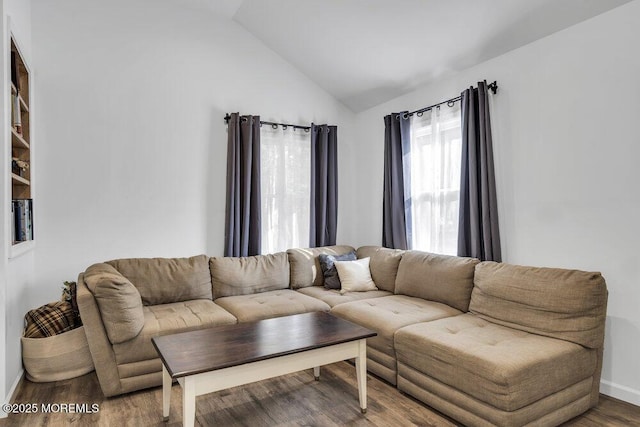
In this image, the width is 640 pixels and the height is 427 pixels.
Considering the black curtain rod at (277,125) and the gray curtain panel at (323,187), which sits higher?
the black curtain rod at (277,125)

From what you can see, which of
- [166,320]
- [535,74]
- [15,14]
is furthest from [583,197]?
[15,14]

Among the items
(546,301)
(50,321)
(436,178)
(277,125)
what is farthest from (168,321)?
(436,178)

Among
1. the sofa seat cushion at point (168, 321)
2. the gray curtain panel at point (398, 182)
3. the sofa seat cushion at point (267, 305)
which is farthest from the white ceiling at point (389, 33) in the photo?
the sofa seat cushion at point (168, 321)

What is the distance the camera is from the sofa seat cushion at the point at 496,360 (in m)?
1.91

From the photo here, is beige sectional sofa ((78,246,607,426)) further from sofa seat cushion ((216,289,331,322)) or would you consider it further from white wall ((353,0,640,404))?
white wall ((353,0,640,404))

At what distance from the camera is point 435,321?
263 cm

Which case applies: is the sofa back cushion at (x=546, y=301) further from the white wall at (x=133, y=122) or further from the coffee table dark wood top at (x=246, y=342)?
the white wall at (x=133, y=122)

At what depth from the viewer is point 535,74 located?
2893mm

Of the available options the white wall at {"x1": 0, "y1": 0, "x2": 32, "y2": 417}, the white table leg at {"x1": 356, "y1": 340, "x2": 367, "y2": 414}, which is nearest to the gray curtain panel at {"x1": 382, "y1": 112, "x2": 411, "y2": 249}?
the white table leg at {"x1": 356, "y1": 340, "x2": 367, "y2": 414}

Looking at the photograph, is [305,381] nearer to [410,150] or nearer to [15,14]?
[410,150]

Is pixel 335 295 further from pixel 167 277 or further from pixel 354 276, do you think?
pixel 167 277

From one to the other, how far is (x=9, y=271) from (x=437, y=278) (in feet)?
9.77

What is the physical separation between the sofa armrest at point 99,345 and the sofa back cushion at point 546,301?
8.14 feet

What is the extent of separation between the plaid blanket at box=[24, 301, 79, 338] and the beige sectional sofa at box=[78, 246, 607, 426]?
413 mm
